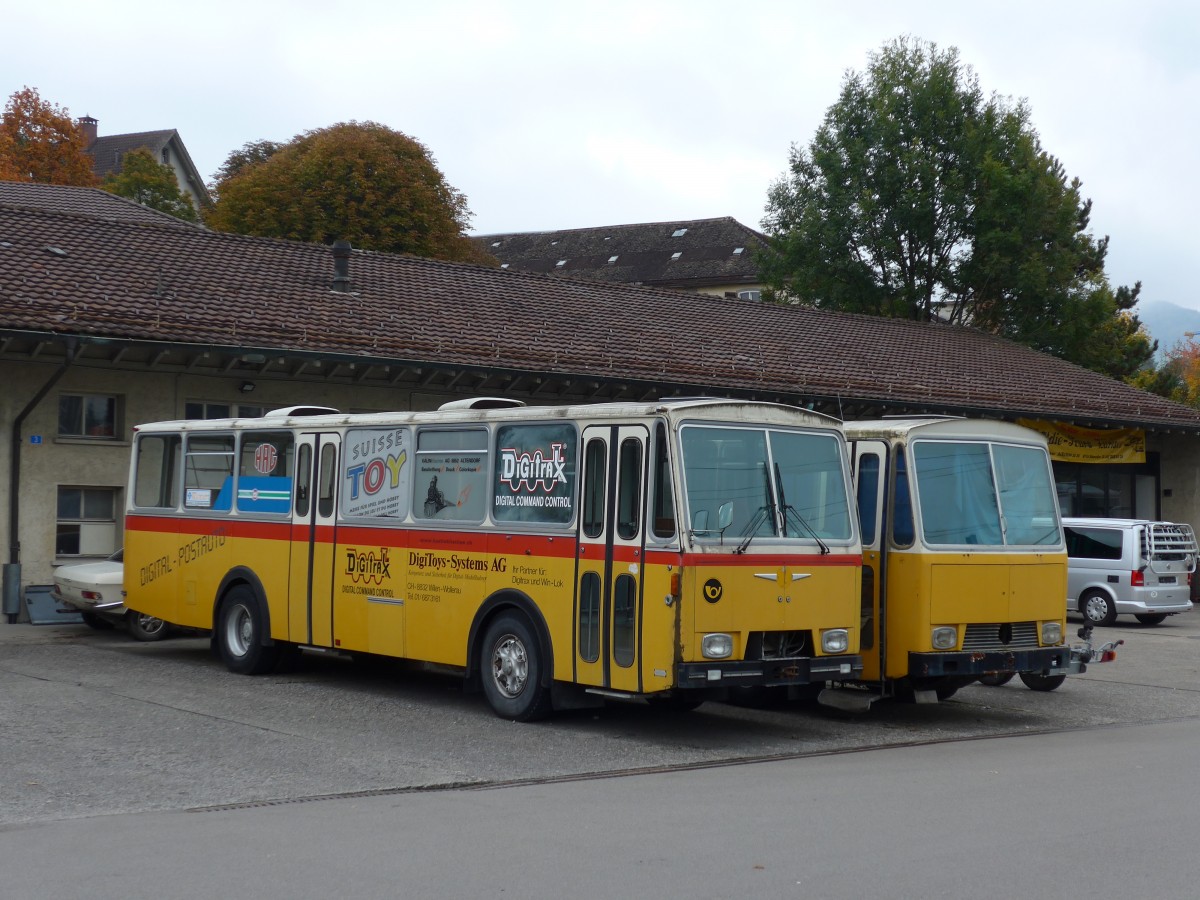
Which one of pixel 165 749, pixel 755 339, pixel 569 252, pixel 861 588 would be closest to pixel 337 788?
pixel 165 749

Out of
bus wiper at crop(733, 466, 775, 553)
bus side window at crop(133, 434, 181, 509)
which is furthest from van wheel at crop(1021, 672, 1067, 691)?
bus side window at crop(133, 434, 181, 509)

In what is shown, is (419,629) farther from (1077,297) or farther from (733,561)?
(1077,297)

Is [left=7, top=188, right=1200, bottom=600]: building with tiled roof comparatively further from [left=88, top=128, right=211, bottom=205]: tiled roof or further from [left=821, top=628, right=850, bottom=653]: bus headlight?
[left=88, top=128, right=211, bottom=205]: tiled roof

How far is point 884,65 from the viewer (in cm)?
5031

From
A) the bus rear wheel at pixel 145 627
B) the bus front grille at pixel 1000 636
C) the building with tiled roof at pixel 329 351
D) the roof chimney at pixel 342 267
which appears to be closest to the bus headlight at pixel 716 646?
the bus front grille at pixel 1000 636

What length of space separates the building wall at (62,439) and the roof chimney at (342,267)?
464 cm

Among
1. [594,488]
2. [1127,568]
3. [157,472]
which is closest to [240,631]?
[157,472]

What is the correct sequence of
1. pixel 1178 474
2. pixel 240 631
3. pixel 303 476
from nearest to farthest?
1. pixel 303 476
2. pixel 240 631
3. pixel 1178 474

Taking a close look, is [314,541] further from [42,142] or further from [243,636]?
[42,142]

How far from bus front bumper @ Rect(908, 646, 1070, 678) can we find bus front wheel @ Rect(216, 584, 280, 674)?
22.5 ft

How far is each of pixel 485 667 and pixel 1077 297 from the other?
39754 millimetres

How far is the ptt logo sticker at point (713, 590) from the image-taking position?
1127 centimetres

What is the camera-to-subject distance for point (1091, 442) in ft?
116

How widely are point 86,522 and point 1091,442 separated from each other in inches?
928
